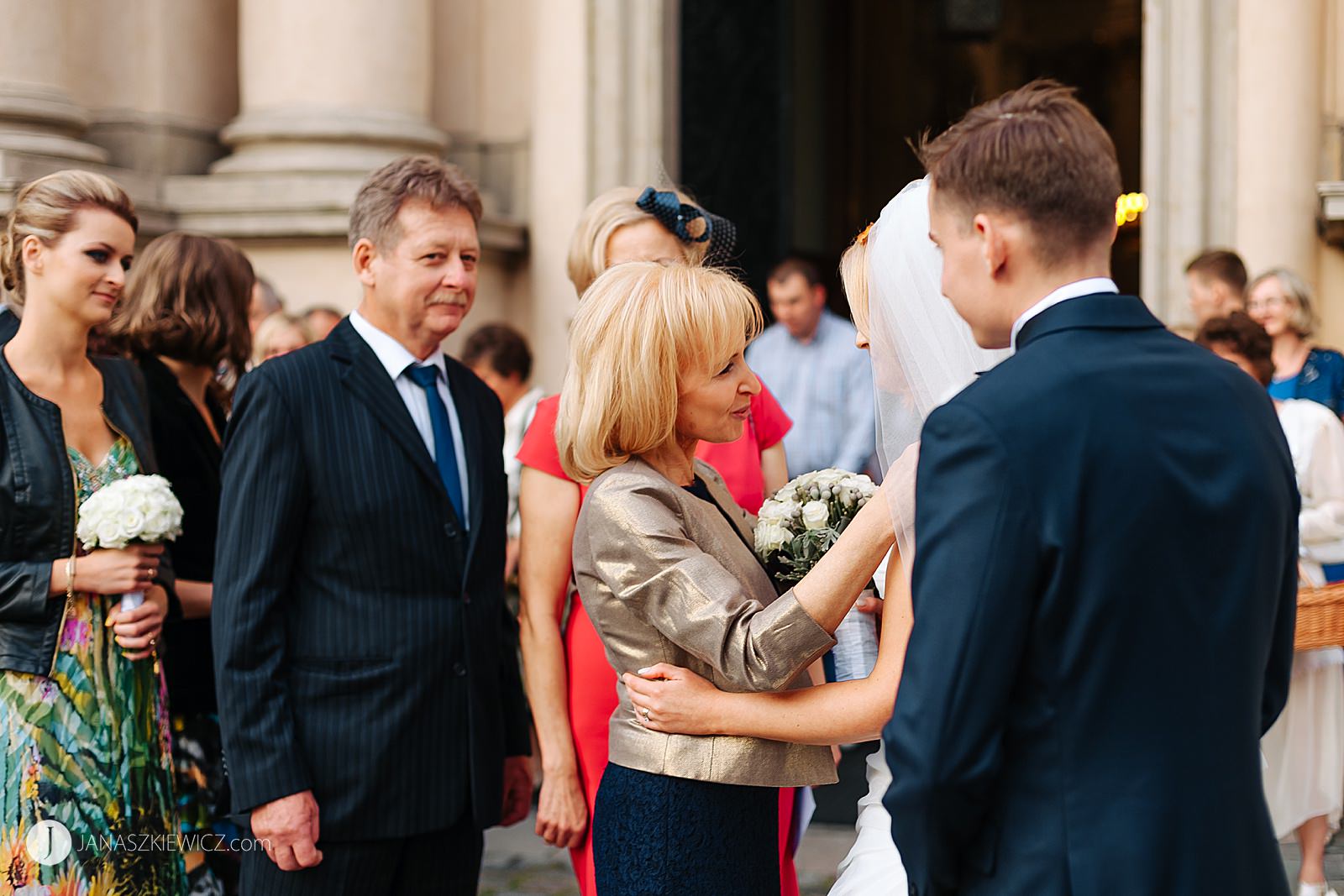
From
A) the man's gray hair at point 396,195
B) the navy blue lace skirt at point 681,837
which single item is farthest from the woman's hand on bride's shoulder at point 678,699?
the man's gray hair at point 396,195

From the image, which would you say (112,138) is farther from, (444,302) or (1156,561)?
(1156,561)

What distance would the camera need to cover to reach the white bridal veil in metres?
2.46

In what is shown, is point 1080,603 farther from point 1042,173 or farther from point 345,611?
point 345,611

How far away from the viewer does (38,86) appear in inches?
296

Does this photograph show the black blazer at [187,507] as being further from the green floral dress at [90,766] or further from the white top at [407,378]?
the white top at [407,378]

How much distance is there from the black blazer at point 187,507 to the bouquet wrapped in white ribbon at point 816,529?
6.33 ft

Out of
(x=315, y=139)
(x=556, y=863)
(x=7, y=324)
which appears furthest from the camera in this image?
(x=315, y=139)

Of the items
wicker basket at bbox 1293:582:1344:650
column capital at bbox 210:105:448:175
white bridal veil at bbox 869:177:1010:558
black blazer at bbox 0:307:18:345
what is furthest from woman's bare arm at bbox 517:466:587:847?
column capital at bbox 210:105:448:175

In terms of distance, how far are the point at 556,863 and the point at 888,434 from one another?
3677 millimetres

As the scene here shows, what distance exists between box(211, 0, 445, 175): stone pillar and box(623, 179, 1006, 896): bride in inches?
230

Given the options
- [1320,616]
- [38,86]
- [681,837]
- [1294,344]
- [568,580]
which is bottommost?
[1320,616]

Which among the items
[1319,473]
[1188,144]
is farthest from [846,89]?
[1319,473]

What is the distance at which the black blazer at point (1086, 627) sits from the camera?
1.79 m

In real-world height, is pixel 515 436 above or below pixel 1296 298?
below
